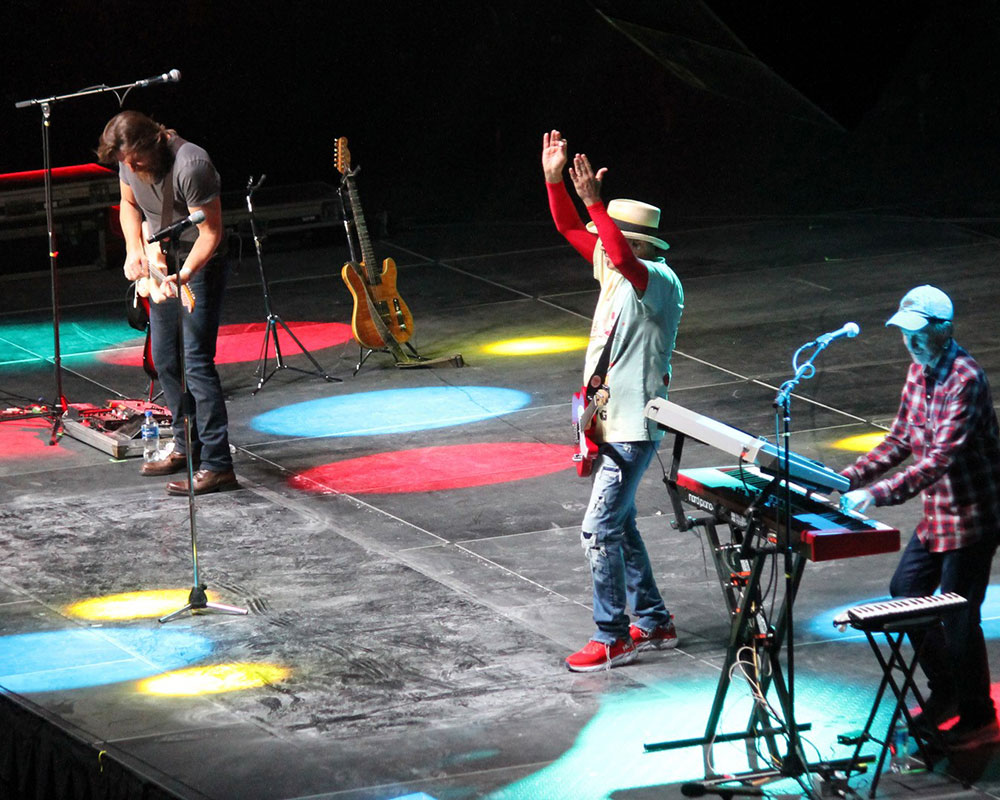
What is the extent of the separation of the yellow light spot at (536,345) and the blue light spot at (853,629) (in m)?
5.19

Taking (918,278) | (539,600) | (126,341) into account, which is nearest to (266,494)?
(539,600)

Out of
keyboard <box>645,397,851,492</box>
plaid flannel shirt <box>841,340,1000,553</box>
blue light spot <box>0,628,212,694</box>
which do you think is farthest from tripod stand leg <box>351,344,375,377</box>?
plaid flannel shirt <box>841,340,1000,553</box>

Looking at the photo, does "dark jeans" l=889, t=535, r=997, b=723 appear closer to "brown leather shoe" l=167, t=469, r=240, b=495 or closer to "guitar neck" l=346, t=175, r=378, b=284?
"brown leather shoe" l=167, t=469, r=240, b=495

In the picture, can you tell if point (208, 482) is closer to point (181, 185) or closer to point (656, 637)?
point (181, 185)

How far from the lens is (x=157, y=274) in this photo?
27.7 feet

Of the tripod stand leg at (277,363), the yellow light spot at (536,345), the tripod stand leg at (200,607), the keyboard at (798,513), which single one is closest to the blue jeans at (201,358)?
the tripod stand leg at (200,607)

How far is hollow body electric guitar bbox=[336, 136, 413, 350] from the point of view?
1145cm

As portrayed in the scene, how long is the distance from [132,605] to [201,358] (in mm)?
1813

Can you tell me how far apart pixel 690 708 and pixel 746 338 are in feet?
20.7

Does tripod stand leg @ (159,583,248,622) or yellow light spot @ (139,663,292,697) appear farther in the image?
tripod stand leg @ (159,583,248,622)

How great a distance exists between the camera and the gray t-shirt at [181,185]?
823 centimetres

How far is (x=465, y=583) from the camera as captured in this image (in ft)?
24.3

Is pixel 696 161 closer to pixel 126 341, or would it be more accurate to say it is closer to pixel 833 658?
pixel 126 341

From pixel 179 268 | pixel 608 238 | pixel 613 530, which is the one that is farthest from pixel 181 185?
pixel 613 530
